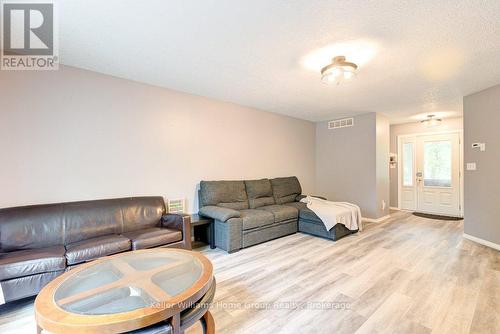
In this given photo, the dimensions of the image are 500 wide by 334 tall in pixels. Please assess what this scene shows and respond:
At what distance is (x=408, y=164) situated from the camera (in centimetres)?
642

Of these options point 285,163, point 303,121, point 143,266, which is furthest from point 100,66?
point 303,121

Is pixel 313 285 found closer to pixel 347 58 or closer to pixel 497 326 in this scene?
pixel 497 326

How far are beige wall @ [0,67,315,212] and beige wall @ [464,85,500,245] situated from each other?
384cm

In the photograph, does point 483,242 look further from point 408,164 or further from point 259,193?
point 259,193

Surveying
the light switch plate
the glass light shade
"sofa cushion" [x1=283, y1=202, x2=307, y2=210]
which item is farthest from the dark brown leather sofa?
the light switch plate

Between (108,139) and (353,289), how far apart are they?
350 centimetres

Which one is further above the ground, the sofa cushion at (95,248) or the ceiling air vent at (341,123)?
the ceiling air vent at (341,123)

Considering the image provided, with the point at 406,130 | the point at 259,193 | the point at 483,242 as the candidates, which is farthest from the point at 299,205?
the point at 406,130

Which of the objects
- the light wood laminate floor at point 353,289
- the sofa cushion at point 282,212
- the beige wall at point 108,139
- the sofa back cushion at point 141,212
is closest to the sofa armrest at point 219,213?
the beige wall at point 108,139

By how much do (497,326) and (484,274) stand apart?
115 cm

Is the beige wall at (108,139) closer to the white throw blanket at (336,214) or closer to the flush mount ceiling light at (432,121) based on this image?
the white throw blanket at (336,214)

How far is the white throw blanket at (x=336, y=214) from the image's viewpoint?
3822 mm

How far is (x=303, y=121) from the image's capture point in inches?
236

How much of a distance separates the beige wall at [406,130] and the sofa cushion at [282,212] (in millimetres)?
4032
